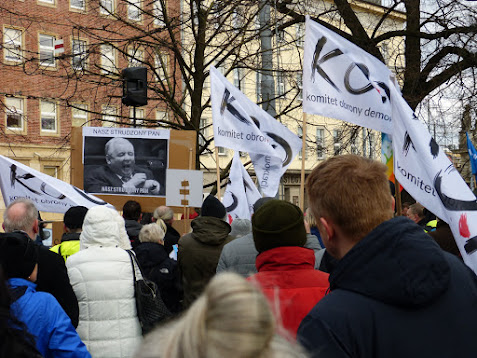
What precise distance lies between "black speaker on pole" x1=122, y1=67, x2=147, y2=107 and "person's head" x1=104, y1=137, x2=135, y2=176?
1.22 metres

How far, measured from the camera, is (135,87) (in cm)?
1145

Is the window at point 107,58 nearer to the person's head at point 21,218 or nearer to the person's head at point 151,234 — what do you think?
the person's head at point 151,234

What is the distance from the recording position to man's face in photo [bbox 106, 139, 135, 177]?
10.3 metres

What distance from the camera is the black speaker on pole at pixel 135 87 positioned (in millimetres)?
11375

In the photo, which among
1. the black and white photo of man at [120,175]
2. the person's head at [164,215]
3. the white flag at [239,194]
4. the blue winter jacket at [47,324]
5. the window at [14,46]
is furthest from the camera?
the window at [14,46]

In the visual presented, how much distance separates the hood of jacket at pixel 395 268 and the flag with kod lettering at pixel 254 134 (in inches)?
244

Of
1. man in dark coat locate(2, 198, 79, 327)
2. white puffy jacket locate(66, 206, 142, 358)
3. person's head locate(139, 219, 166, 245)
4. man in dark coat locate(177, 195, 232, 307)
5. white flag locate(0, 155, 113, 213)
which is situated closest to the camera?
man in dark coat locate(2, 198, 79, 327)

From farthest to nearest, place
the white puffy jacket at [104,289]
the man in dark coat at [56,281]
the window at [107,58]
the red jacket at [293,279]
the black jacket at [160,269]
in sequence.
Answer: the window at [107,58]
the black jacket at [160,269]
the white puffy jacket at [104,289]
the man in dark coat at [56,281]
the red jacket at [293,279]

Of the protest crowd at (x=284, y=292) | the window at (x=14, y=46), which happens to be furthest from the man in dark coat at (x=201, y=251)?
the window at (x=14, y=46)

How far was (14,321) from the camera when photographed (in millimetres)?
Result: 1838

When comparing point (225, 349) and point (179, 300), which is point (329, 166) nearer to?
point (225, 349)

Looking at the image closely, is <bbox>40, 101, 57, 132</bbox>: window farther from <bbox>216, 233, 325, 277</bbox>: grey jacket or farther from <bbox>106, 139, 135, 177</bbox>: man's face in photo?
<bbox>216, 233, 325, 277</bbox>: grey jacket

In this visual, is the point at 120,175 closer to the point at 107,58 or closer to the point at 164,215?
the point at 164,215

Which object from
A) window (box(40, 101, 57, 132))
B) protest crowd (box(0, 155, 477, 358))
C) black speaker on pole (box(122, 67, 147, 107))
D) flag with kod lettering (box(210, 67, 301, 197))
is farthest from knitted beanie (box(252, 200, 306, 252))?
window (box(40, 101, 57, 132))
